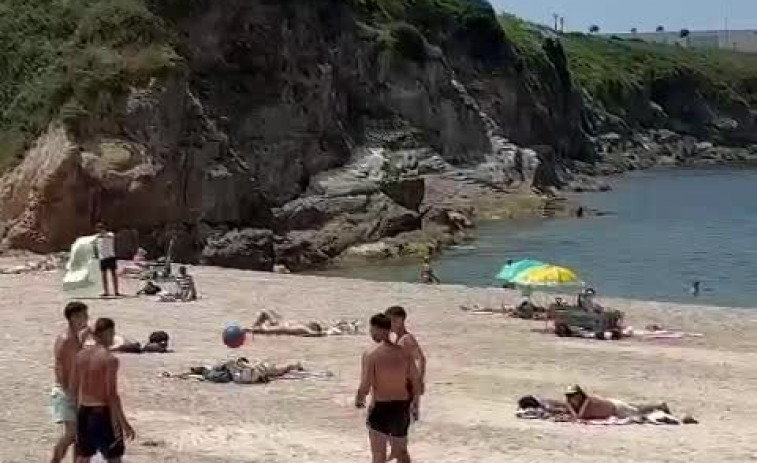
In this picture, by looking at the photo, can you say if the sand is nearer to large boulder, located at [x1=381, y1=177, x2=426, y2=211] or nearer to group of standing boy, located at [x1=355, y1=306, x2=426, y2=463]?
group of standing boy, located at [x1=355, y1=306, x2=426, y2=463]

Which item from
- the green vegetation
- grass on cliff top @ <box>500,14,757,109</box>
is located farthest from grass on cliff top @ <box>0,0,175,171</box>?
grass on cliff top @ <box>500,14,757,109</box>

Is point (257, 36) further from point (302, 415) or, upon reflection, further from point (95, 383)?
point (95, 383)

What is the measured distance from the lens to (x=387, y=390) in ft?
33.6

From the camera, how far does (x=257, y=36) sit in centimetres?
5325

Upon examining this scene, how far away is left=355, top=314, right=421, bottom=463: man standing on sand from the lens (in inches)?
402

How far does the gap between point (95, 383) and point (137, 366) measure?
27.1 feet

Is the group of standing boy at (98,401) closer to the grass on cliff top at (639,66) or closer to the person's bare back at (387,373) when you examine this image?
the person's bare back at (387,373)

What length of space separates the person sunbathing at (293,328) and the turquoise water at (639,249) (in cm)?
1720

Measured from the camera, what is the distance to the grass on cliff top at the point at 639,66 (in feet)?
414

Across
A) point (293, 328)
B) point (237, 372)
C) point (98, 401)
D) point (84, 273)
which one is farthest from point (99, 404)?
point (84, 273)

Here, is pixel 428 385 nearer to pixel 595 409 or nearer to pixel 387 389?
pixel 595 409

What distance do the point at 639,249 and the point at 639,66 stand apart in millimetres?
85952

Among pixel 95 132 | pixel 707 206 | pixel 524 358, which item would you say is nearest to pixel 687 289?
pixel 95 132

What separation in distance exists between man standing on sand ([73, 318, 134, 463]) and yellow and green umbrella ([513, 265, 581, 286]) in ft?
45.2
